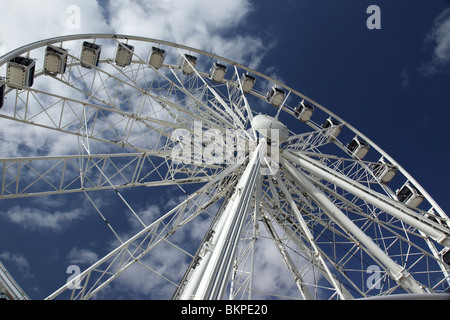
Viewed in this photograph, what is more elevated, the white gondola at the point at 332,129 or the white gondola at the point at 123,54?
the white gondola at the point at 123,54

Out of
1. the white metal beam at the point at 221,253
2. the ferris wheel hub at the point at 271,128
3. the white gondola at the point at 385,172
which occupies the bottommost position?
the white metal beam at the point at 221,253

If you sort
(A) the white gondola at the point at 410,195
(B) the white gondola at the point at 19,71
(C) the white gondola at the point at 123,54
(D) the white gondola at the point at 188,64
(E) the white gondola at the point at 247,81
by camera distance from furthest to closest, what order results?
1. (E) the white gondola at the point at 247,81
2. (D) the white gondola at the point at 188,64
3. (A) the white gondola at the point at 410,195
4. (C) the white gondola at the point at 123,54
5. (B) the white gondola at the point at 19,71

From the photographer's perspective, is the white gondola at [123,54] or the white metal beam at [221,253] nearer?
the white metal beam at [221,253]

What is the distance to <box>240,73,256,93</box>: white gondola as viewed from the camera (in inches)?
798

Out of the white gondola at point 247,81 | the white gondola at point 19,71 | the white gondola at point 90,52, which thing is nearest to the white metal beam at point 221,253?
the white gondola at point 19,71

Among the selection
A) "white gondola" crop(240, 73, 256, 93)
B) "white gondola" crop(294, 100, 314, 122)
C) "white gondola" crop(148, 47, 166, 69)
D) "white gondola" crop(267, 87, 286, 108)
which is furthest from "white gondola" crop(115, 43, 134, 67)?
"white gondola" crop(294, 100, 314, 122)

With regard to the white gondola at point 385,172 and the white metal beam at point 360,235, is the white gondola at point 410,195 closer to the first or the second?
the white gondola at point 385,172

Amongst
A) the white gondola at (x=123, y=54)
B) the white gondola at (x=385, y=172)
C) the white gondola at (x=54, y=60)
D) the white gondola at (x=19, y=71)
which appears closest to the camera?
the white gondola at (x=19, y=71)

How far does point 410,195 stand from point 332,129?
5.51 m

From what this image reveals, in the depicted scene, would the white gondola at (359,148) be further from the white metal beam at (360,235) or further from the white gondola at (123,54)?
the white gondola at (123,54)

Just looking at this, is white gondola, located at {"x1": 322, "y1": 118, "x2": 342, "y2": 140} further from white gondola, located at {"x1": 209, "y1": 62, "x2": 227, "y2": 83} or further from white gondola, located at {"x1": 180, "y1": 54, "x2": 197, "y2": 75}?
white gondola, located at {"x1": 180, "y1": 54, "x2": 197, "y2": 75}

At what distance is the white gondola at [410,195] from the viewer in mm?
18250

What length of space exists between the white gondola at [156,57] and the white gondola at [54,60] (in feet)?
15.3

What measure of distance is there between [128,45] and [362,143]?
1413 centimetres
